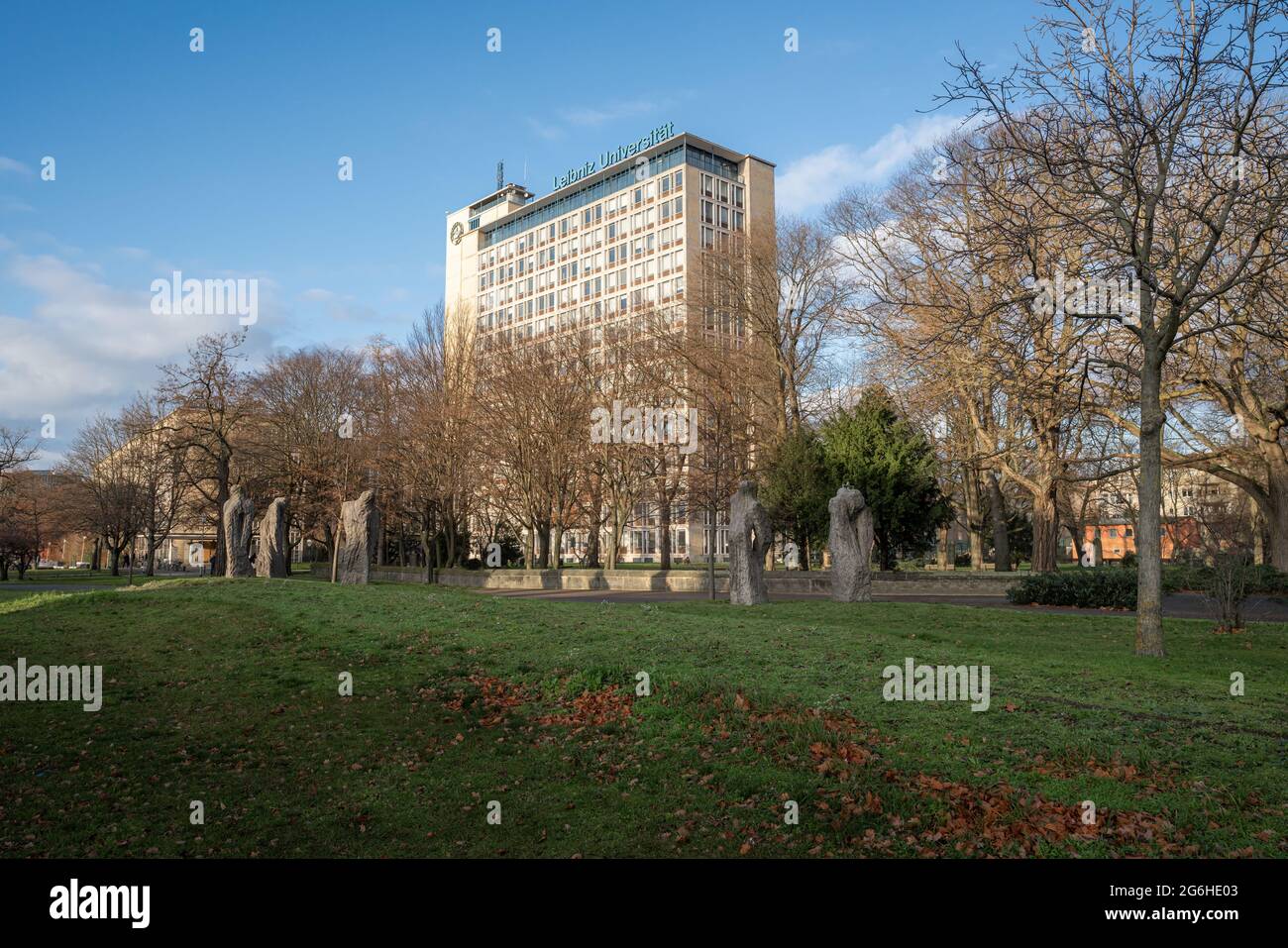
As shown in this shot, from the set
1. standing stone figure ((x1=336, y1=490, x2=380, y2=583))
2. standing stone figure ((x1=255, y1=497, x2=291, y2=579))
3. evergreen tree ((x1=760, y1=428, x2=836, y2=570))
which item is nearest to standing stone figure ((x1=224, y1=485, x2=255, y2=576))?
standing stone figure ((x1=255, y1=497, x2=291, y2=579))

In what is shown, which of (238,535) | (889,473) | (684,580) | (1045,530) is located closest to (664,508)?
(684,580)

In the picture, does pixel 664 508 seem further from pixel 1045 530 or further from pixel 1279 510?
pixel 1279 510

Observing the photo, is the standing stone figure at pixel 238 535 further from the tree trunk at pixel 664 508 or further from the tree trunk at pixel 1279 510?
the tree trunk at pixel 1279 510

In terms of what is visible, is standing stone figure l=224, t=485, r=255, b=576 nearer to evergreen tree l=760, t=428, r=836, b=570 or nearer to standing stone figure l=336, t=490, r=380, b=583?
standing stone figure l=336, t=490, r=380, b=583

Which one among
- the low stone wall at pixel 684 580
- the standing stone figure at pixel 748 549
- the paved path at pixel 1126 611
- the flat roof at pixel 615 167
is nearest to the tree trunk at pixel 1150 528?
the paved path at pixel 1126 611

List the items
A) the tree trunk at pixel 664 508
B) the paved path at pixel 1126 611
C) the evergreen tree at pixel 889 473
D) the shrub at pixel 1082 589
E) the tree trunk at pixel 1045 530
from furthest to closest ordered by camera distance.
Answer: the tree trunk at pixel 664 508 < the evergreen tree at pixel 889 473 < the tree trunk at pixel 1045 530 < the shrub at pixel 1082 589 < the paved path at pixel 1126 611

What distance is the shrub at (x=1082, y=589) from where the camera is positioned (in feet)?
69.1

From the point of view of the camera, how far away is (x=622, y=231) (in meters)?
91.7

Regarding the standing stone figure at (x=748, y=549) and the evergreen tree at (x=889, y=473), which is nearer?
the standing stone figure at (x=748, y=549)

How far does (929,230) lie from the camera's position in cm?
3072

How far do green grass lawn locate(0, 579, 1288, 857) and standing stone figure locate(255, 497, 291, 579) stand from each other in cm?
1569

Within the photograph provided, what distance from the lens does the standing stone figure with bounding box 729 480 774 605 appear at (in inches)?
810

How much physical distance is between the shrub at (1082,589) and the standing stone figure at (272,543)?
2422 centimetres
